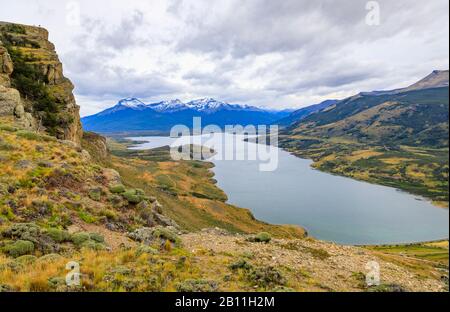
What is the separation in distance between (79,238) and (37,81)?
41.2m

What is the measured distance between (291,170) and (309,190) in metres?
51.4

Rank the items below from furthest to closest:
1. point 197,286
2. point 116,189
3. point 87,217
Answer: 1. point 116,189
2. point 87,217
3. point 197,286

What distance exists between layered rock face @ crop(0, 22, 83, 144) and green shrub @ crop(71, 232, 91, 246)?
26.1 meters

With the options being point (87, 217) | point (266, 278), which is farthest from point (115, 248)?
point (266, 278)


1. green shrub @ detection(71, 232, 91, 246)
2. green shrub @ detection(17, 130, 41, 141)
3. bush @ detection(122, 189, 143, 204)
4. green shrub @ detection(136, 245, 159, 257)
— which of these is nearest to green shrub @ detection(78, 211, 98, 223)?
green shrub @ detection(71, 232, 91, 246)

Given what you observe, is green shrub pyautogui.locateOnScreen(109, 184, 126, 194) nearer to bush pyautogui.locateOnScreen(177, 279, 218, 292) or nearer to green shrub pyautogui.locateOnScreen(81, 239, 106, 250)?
green shrub pyautogui.locateOnScreen(81, 239, 106, 250)

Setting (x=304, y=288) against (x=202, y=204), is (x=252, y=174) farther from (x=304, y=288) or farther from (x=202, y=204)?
(x=304, y=288)

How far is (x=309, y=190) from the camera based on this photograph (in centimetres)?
11556

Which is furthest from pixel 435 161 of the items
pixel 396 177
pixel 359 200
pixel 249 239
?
pixel 249 239

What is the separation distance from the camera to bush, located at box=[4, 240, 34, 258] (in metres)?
11.5

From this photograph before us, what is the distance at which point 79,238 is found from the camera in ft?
44.5

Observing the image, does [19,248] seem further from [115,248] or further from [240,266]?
[240,266]

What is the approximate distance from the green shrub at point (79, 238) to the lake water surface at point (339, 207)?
58.5 m
